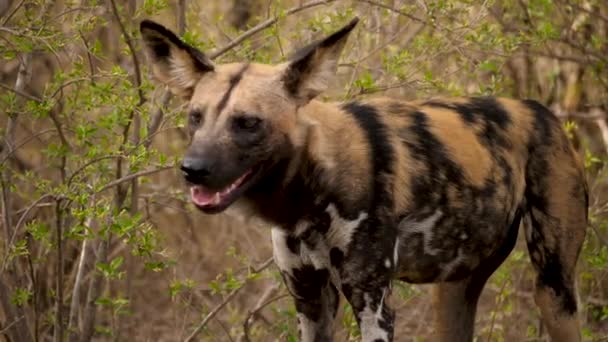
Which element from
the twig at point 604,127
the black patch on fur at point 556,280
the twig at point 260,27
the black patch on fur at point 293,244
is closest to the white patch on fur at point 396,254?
the black patch on fur at point 293,244

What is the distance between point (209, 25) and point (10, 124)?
1409 mm

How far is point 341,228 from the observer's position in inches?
157

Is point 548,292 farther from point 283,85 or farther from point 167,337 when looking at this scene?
point 167,337

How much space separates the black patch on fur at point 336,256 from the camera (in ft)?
13.2

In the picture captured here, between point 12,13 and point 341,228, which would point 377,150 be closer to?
point 341,228

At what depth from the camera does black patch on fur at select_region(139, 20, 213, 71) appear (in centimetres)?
402

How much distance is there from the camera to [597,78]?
21.6 ft

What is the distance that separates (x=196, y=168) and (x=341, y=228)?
60 centimetres

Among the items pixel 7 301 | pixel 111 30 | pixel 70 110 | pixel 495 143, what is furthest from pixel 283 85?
pixel 111 30

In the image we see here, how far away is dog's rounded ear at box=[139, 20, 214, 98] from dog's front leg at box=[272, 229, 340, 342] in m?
0.61

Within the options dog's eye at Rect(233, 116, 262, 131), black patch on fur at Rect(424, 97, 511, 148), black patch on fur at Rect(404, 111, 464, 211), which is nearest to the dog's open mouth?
dog's eye at Rect(233, 116, 262, 131)

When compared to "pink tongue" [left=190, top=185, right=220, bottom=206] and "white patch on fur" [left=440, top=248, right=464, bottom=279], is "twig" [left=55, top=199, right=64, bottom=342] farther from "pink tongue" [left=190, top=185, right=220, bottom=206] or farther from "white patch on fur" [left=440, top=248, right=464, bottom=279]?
"white patch on fur" [left=440, top=248, right=464, bottom=279]

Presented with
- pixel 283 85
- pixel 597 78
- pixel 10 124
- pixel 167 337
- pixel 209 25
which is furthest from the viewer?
pixel 167 337

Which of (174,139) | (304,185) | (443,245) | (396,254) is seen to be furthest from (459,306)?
(174,139)
